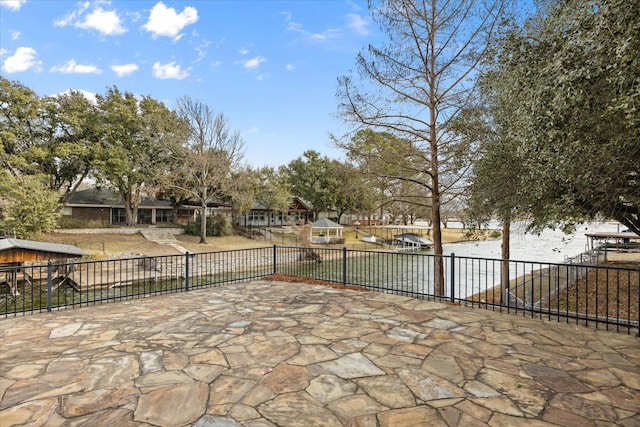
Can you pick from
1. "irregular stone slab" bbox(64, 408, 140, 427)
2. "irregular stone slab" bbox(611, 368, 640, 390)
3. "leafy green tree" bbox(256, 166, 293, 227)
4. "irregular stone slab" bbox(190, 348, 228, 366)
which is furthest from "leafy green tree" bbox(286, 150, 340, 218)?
"irregular stone slab" bbox(64, 408, 140, 427)

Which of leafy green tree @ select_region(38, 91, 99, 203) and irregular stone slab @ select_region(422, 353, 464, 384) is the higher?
leafy green tree @ select_region(38, 91, 99, 203)

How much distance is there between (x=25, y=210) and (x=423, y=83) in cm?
1788

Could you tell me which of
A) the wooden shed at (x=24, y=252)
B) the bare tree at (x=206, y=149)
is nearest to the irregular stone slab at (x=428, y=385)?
the wooden shed at (x=24, y=252)

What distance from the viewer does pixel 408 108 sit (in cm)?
840

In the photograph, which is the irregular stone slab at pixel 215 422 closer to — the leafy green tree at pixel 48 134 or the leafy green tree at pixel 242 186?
the leafy green tree at pixel 242 186

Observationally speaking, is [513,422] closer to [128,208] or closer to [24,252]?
[24,252]

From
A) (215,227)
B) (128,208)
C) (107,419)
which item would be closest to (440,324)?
(107,419)

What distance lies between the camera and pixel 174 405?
2.46m

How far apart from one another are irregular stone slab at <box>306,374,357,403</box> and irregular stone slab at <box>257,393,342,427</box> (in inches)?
4.9

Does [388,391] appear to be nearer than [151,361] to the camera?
Yes

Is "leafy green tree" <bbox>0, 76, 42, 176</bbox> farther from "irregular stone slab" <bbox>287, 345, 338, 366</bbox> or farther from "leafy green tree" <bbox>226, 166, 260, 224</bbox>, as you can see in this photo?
"irregular stone slab" <bbox>287, 345, 338, 366</bbox>

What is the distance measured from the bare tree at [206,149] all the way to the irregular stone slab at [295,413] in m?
21.1

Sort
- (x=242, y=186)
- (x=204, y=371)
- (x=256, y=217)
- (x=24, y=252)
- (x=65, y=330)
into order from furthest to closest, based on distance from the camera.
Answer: (x=256, y=217) → (x=242, y=186) → (x=24, y=252) → (x=65, y=330) → (x=204, y=371)

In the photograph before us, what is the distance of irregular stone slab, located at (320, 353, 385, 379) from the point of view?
2977 millimetres
